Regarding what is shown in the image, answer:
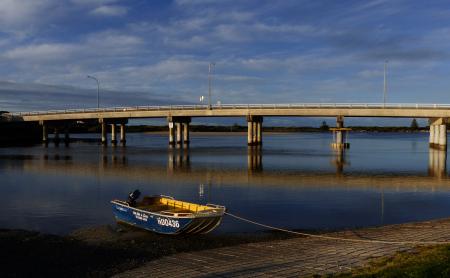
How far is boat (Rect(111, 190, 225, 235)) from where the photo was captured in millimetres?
17406

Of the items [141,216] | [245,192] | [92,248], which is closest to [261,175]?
[245,192]

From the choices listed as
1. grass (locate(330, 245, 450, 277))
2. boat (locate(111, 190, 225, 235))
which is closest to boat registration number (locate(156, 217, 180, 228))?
boat (locate(111, 190, 225, 235))

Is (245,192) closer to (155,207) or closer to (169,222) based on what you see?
(155,207)

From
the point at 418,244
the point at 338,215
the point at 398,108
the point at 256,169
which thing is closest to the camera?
the point at 418,244

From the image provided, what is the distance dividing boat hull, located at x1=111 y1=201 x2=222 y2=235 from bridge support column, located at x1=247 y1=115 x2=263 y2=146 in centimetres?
7143

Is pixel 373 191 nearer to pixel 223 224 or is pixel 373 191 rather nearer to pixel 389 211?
pixel 389 211

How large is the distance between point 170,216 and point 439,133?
252 feet

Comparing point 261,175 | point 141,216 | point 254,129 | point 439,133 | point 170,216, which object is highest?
point 254,129

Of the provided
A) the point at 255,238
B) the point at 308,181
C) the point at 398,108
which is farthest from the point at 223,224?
the point at 398,108

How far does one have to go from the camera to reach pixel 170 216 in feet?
57.8

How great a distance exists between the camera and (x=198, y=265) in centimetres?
1328

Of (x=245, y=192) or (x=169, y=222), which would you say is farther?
(x=245, y=192)

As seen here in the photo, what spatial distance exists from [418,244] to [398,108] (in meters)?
67.3

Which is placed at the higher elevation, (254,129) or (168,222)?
(254,129)
